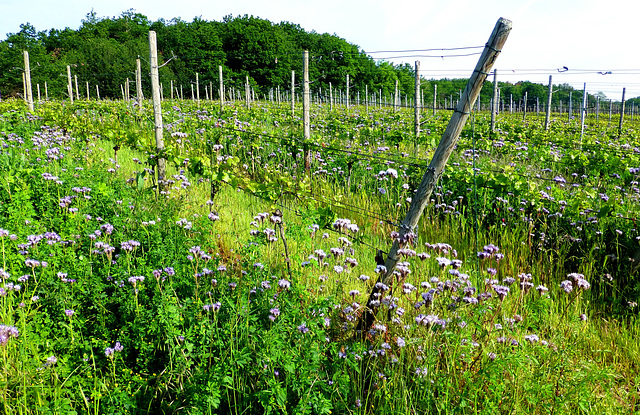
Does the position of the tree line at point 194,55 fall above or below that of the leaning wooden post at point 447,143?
above

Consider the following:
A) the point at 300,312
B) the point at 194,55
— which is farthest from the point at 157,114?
the point at 194,55

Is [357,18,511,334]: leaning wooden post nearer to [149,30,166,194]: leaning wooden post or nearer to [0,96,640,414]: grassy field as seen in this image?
[0,96,640,414]: grassy field

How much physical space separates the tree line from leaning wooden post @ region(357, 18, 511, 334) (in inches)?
2187

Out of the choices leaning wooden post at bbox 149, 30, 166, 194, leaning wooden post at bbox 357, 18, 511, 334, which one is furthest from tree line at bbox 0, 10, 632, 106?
leaning wooden post at bbox 357, 18, 511, 334

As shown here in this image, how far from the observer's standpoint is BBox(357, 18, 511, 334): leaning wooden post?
2408 mm

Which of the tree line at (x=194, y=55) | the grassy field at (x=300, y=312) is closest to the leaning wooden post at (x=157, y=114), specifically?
the grassy field at (x=300, y=312)

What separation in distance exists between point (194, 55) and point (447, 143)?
7387 centimetres

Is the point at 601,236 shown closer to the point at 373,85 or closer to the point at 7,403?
the point at 7,403

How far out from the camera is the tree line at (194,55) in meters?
59.2

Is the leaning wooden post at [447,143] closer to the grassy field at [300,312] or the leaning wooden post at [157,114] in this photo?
the grassy field at [300,312]

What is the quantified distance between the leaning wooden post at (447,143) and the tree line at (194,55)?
55553 millimetres

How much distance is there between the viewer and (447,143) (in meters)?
2.61

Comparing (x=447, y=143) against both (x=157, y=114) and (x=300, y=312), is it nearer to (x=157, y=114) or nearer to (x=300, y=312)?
(x=300, y=312)

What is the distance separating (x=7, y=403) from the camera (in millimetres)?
1977
